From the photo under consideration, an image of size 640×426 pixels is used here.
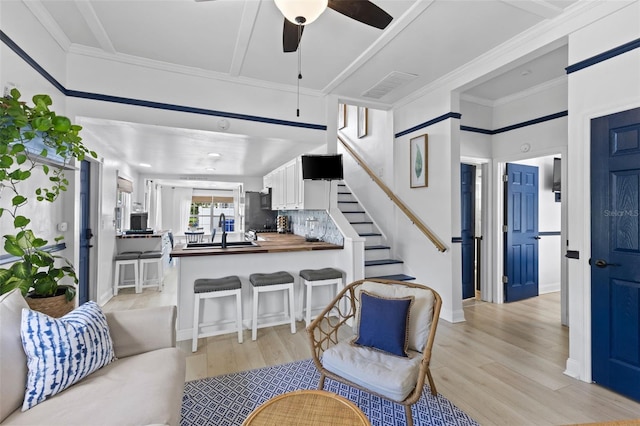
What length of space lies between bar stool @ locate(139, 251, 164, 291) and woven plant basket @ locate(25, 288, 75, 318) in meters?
3.31

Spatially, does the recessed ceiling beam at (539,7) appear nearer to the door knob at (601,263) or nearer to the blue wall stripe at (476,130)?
the blue wall stripe at (476,130)

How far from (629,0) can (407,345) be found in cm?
301

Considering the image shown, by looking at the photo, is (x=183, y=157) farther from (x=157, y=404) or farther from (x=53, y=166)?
(x=157, y=404)

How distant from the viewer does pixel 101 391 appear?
1416 millimetres

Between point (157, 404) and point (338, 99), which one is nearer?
point (157, 404)

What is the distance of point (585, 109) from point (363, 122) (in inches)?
145

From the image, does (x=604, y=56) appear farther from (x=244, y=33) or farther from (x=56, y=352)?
(x=56, y=352)

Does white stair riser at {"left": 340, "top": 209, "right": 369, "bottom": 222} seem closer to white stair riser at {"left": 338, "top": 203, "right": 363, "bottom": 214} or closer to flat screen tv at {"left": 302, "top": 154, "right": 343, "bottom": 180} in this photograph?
white stair riser at {"left": 338, "top": 203, "right": 363, "bottom": 214}

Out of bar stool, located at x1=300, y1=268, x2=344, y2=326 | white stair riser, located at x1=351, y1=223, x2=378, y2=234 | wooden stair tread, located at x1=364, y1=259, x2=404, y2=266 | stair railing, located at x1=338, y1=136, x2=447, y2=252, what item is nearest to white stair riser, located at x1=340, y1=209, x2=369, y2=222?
white stair riser, located at x1=351, y1=223, x2=378, y2=234

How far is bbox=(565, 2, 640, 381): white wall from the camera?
221 centimetres

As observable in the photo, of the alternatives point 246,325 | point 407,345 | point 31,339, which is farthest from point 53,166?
point 407,345

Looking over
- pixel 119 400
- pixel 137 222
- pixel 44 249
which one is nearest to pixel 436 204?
pixel 119 400

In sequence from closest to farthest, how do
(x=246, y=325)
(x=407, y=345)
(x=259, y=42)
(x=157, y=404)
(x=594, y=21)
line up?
1. (x=157, y=404)
2. (x=407, y=345)
3. (x=594, y=21)
4. (x=259, y=42)
5. (x=246, y=325)

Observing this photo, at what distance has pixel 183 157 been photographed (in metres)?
5.56
